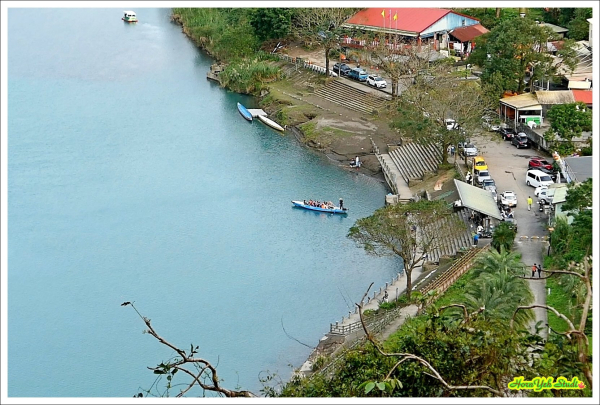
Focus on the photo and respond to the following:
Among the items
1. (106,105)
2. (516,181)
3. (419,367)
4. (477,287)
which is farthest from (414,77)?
(419,367)

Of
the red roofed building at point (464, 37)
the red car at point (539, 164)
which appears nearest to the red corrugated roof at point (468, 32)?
the red roofed building at point (464, 37)

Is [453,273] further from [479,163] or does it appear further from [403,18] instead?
[403,18]

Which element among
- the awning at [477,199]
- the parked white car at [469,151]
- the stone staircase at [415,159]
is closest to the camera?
the awning at [477,199]

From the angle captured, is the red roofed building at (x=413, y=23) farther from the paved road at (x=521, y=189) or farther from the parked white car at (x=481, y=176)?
the parked white car at (x=481, y=176)

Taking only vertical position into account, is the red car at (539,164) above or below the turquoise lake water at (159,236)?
above

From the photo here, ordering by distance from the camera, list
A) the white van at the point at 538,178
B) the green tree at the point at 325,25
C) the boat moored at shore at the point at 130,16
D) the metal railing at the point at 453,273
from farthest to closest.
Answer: the boat moored at shore at the point at 130,16
the green tree at the point at 325,25
the white van at the point at 538,178
the metal railing at the point at 453,273

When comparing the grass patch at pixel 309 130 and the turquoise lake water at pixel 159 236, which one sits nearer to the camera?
the turquoise lake water at pixel 159 236

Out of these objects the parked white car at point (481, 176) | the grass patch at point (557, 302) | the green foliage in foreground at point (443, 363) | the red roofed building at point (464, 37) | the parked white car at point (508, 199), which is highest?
the green foliage in foreground at point (443, 363)

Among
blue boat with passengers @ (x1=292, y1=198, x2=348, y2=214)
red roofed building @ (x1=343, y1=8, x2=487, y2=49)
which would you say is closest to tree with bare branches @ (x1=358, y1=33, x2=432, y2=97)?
red roofed building @ (x1=343, y1=8, x2=487, y2=49)
